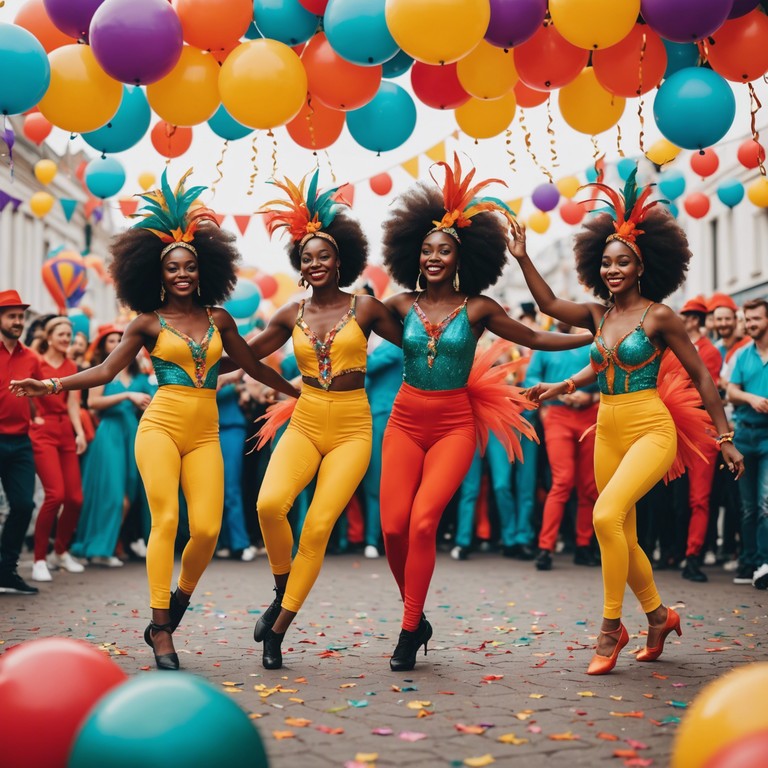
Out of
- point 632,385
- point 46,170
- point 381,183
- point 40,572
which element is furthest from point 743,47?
point 46,170

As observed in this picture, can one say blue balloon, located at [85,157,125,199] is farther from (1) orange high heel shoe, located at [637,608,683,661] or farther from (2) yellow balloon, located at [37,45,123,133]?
(1) orange high heel shoe, located at [637,608,683,661]

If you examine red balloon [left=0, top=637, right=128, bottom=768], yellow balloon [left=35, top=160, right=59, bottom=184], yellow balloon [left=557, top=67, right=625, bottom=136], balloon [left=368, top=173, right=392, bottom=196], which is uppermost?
yellow balloon [left=35, top=160, right=59, bottom=184]

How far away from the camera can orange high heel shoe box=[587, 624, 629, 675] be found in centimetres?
517

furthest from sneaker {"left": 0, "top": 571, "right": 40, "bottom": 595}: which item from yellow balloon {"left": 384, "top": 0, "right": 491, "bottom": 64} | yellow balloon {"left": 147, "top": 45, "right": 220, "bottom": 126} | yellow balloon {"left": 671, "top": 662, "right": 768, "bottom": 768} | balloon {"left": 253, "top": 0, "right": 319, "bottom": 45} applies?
yellow balloon {"left": 671, "top": 662, "right": 768, "bottom": 768}

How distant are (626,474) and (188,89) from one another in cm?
346

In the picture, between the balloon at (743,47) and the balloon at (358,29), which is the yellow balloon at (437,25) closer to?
the balloon at (358,29)

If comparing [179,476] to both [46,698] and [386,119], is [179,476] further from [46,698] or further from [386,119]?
[386,119]

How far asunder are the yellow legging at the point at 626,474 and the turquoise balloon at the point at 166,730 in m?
2.83

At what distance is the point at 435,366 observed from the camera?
5688 millimetres

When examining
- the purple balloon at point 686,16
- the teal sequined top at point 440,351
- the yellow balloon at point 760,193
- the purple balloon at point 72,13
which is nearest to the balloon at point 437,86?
the purple balloon at point 686,16

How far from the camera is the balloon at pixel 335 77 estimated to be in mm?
6261

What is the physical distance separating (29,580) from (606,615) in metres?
5.58

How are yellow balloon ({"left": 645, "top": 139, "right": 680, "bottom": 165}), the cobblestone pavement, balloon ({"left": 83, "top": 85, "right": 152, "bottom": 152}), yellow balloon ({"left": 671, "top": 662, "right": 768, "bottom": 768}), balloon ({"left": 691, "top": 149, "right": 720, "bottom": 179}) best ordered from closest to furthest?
yellow balloon ({"left": 671, "top": 662, "right": 768, "bottom": 768}) → the cobblestone pavement → balloon ({"left": 83, "top": 85, "right": 152, "bottom": 152}) → yellow balloon ({"left": 645, "top": 139, "right": 680, "bottom": 165}) → balloon ({"left": 691, "top": 149, "right": 720, "bottom": 179})

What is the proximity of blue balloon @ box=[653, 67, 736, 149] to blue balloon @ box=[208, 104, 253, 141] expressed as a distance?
2.83 metres
